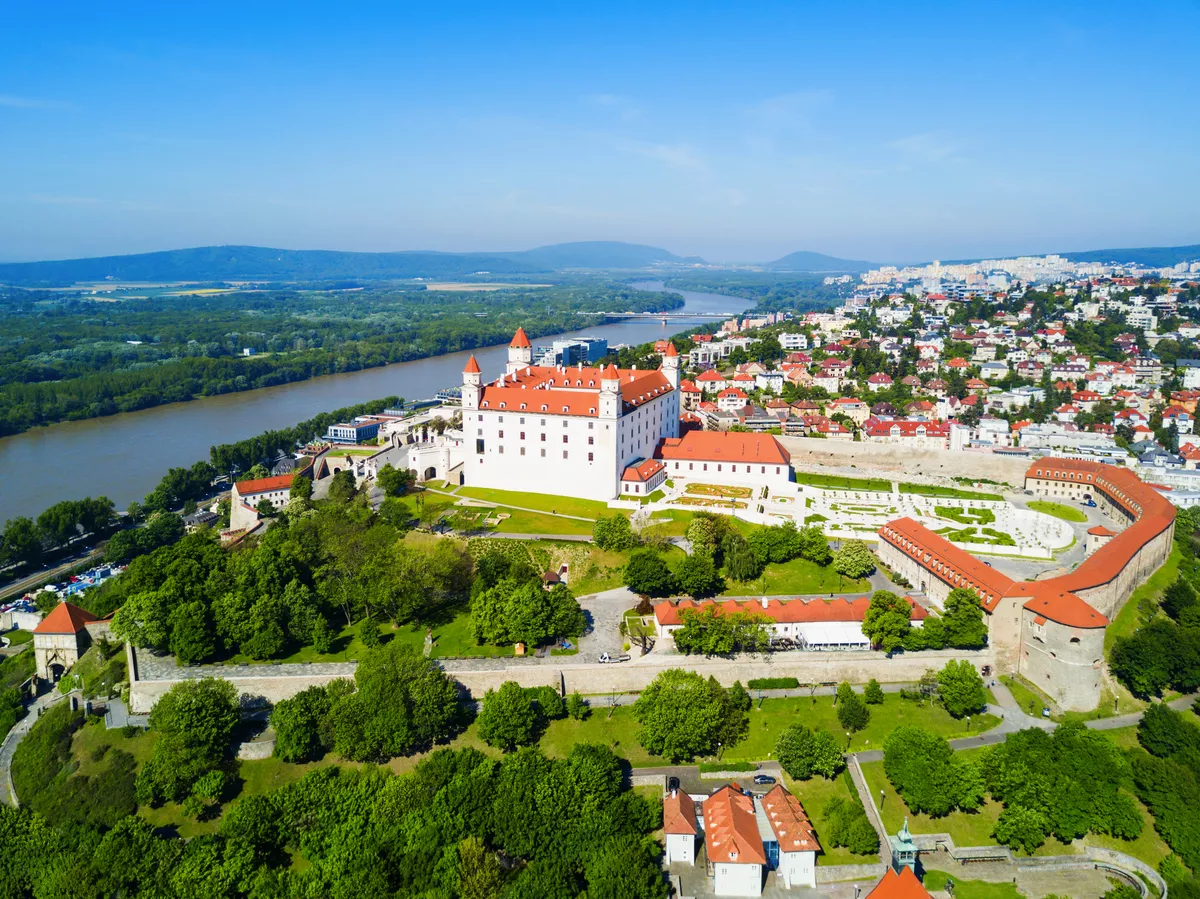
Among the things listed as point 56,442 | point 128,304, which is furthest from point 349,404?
point 128,304

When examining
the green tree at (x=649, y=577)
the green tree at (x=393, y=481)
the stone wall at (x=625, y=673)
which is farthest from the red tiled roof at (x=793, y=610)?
the green tree at (x=393, y=481)

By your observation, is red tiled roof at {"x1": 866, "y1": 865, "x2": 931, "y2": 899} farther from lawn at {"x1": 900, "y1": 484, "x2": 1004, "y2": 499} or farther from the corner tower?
the corner tower

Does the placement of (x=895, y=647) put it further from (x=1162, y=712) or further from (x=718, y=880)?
(x=718, y=880)

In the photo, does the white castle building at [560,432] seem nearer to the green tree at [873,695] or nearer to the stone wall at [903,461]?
the stone wall at [903,461]

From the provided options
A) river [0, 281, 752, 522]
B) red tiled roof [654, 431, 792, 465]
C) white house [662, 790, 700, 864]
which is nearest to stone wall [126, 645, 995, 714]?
white house [662, 790, 700, 864]

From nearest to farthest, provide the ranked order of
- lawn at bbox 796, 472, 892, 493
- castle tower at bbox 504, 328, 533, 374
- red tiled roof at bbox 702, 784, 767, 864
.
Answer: red tiled roof at bbox 702, 784, 767, 864
lawn at bbox 796, 472, 892, 493
castle tower at bbox 504, 328, 533, 374

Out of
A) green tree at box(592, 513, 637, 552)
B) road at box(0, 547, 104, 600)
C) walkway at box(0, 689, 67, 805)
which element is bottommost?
walkway at box(0, 689, 67, 805)
